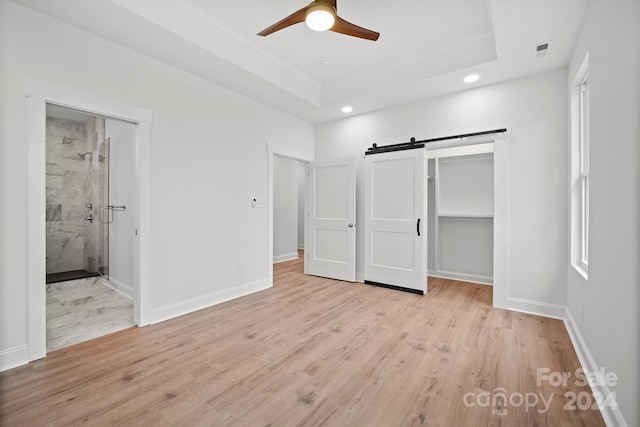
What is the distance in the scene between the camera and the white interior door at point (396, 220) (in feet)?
13.0

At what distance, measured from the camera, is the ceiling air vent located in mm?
2680

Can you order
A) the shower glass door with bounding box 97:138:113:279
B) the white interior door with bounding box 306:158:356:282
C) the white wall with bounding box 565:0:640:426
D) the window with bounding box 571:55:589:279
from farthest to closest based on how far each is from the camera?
the white interior door with bounding box 306:158:356:282 < the shower glass door with bounding box 97:138:113:279 < the window with bounding box 571:55:589:279 < the white wall with bounding box 565:0:640:426

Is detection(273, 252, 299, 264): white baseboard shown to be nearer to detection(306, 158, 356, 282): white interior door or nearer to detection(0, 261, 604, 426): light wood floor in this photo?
detection(306, 158, 356, 282): white interior door

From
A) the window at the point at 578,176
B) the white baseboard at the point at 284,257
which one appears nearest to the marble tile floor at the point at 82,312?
the white baseboard at the point at 284,257

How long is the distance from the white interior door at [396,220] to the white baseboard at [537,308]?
3.40 ft

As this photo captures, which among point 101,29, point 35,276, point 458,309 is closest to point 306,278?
point 458,309

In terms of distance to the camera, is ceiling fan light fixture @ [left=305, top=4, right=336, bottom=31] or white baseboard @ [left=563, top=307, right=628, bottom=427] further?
ceiling fan light fixture @ [left=305, top=4, right=336, bottom=31]

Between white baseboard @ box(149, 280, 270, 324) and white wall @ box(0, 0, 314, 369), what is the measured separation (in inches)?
0.5

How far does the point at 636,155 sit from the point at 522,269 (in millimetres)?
2389

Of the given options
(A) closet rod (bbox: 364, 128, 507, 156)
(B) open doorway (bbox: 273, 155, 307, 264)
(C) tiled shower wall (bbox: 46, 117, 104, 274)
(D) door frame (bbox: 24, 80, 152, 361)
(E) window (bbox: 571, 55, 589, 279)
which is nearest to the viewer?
(D) door frame (bbox: 24, 80, 152, 361)

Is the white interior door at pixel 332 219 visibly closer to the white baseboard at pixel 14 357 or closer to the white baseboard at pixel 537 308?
the white baseboard at pixel 537 308

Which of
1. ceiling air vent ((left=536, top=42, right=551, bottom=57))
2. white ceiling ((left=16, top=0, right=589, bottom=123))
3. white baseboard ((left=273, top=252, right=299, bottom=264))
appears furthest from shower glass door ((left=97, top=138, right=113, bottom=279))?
ceiling air vent ((left=536, top=42, right=551, bottom=57))

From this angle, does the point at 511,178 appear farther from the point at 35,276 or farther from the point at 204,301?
the point at 35,276

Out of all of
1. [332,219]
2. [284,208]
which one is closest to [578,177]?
[332,219]
